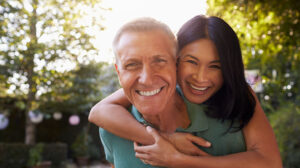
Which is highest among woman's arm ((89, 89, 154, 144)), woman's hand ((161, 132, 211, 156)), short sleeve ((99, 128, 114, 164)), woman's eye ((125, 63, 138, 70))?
woman's eye ((125, 63, 138, 70))

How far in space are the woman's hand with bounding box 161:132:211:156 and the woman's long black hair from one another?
179mm

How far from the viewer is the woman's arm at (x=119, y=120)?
5.55ft

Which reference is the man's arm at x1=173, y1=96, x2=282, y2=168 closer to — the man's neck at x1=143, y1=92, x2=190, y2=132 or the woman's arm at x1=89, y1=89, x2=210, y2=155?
the woman's arm at x1=89, y1=89, x2=210, y2=155

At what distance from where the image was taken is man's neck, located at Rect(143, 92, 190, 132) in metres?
1.69

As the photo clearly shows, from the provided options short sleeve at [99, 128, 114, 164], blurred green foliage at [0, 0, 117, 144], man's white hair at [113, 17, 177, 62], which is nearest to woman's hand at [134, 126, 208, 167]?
short sleeve at [99, 128, 114, 164]

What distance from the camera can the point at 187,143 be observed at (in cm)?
158

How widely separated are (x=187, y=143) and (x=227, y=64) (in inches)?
16.7

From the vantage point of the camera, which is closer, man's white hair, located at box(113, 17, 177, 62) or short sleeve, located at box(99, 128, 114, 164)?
man's white hair, located at box(113, 17, 177, 62)

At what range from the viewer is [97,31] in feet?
14.5

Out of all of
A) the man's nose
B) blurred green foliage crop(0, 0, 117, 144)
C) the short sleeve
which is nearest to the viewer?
the man's nose

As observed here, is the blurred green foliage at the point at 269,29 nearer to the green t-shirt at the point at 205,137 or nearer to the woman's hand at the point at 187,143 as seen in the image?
the green t-shirt at the point at 205,137

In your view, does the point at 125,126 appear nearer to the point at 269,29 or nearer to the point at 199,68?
the point at 199,68

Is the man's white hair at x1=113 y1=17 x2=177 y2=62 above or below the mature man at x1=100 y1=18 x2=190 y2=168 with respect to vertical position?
above

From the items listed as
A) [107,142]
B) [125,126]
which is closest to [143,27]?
[125,126]
